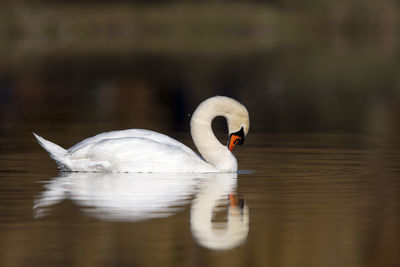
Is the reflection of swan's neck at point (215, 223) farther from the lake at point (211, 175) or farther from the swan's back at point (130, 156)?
the swan's back at point (130, 156)

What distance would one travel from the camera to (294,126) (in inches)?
634

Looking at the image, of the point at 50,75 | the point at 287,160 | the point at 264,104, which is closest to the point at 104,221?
the point at 287,160

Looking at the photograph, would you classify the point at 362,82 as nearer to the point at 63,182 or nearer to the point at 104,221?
the point at 63,182

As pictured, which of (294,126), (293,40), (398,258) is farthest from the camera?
(293,40)

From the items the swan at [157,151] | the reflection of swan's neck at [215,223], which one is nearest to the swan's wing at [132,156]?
the swan at [157,151]

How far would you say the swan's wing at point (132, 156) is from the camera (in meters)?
10.7

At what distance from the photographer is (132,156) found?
10695 mm

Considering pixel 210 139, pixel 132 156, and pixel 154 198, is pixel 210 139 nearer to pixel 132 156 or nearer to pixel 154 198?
pixel 132 156

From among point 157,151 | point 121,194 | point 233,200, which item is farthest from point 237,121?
point 121,194

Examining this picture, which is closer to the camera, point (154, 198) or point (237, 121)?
point (154, 198)

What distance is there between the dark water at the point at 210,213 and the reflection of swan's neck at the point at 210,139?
7.8 inches

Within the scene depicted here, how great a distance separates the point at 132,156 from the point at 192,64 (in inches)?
985

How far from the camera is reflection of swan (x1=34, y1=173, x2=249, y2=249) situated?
8133 mm

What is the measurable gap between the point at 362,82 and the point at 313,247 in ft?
66.4
